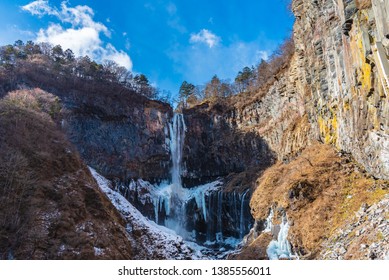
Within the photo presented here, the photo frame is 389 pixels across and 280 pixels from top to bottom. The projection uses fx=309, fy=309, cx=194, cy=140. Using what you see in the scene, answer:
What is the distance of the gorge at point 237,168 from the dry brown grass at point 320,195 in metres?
0.08

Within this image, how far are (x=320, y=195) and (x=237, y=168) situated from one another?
75.9 ft

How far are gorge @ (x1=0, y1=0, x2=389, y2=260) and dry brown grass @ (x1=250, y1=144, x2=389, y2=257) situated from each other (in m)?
0.08

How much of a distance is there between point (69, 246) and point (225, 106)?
3325 cm

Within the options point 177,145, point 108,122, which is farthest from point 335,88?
point 108,122

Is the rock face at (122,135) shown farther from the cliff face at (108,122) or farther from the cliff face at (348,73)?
the cliff face at (348,73)

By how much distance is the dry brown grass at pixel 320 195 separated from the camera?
47.4ft

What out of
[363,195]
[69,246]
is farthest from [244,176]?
[69,246]

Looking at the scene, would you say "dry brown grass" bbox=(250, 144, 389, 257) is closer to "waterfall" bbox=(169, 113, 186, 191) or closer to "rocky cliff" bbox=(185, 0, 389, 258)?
"rocky cliff" bbox=(185, 0, 389, 258)

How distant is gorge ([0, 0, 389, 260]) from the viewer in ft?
45.9

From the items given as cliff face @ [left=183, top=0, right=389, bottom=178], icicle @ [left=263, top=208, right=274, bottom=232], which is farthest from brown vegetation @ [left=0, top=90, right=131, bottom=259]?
cliff face @ [left=183, top=0, right=389, bottom=178]

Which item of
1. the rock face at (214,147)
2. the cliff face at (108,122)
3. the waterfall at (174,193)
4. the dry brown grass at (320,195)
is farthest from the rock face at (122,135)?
the dry brown grass at (320,195)

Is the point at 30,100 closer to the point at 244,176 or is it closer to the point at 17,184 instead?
the point at 17,184

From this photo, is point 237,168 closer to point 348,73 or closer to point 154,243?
point 154,243

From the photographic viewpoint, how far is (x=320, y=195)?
1748cm
